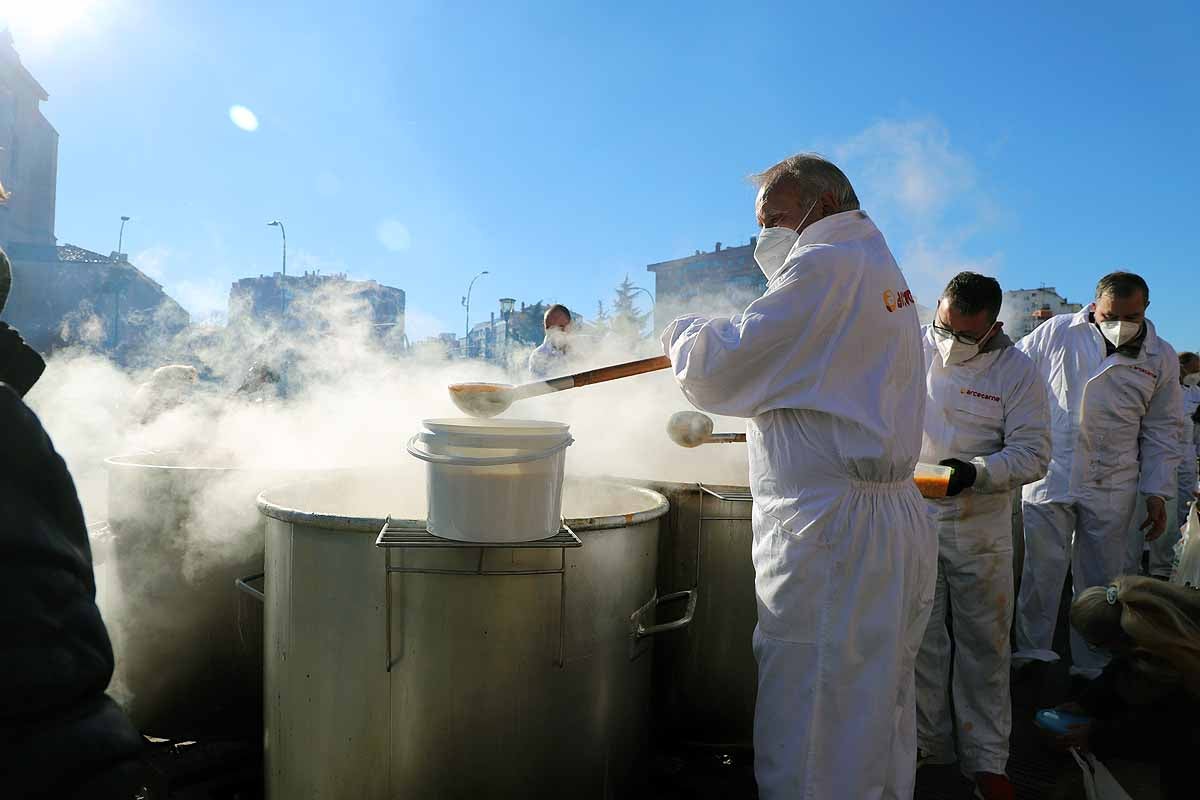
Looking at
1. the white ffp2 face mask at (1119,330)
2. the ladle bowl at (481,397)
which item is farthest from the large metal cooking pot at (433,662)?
the white ffp2 face mask at (1119,330)

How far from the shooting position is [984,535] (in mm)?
2842

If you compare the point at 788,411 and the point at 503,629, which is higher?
the point at 788,411

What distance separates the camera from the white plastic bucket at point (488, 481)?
185 centimetres

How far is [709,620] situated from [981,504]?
119cm

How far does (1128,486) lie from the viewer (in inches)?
158

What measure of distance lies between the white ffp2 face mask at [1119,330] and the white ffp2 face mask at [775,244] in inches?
111

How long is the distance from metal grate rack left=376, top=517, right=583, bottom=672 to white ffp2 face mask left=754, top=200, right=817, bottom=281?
1.06 meters

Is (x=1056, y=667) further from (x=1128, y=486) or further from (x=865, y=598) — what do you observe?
(x=865, y=598)

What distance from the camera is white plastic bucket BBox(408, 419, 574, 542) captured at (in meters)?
1.85

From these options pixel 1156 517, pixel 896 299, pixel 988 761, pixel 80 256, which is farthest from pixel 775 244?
pixel 80 256

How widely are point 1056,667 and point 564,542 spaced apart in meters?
3.90

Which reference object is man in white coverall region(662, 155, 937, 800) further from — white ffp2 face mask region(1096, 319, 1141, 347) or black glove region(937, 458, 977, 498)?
white ffp2 face mask region(1096, 319, 1141, 347)

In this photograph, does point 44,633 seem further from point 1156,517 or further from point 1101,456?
point 1156,517

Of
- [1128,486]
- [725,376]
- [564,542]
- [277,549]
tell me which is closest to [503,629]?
[564,542]
